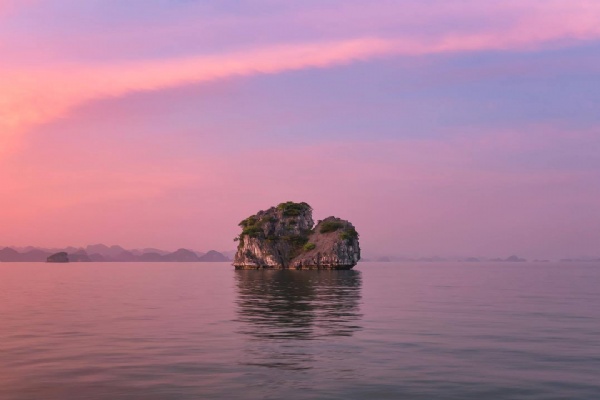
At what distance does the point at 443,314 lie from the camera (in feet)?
153

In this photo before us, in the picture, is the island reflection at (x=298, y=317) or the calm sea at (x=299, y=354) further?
the island reflection at (x=298, y=317)

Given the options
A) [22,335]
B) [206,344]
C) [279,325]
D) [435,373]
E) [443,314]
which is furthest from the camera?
[443,314]

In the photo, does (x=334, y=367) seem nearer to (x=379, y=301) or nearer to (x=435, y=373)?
Result: (x=435, y=373)

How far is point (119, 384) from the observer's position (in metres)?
20.5

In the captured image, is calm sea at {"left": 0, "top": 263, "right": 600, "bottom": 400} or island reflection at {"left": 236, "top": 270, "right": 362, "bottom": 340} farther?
island reflection at {"left": 236, "top": 270, "right": 362, "bottom": 340}

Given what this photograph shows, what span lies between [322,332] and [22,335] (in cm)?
1731

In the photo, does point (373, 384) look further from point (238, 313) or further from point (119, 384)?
point (238, 313)

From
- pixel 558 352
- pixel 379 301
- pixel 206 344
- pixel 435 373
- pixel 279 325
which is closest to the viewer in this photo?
pixel 435 373

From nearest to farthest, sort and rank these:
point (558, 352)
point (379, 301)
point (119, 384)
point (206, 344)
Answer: point (119, 384) → point (558, 352) → point (206, 344) → point (379, 301)

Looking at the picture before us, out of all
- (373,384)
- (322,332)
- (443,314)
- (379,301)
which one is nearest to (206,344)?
(322,332)

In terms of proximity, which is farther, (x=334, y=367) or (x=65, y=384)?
(x=334, y=367)

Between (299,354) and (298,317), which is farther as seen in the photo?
(298,317)

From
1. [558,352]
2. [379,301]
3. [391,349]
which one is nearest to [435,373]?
[391,349]

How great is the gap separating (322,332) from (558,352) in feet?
42.8
